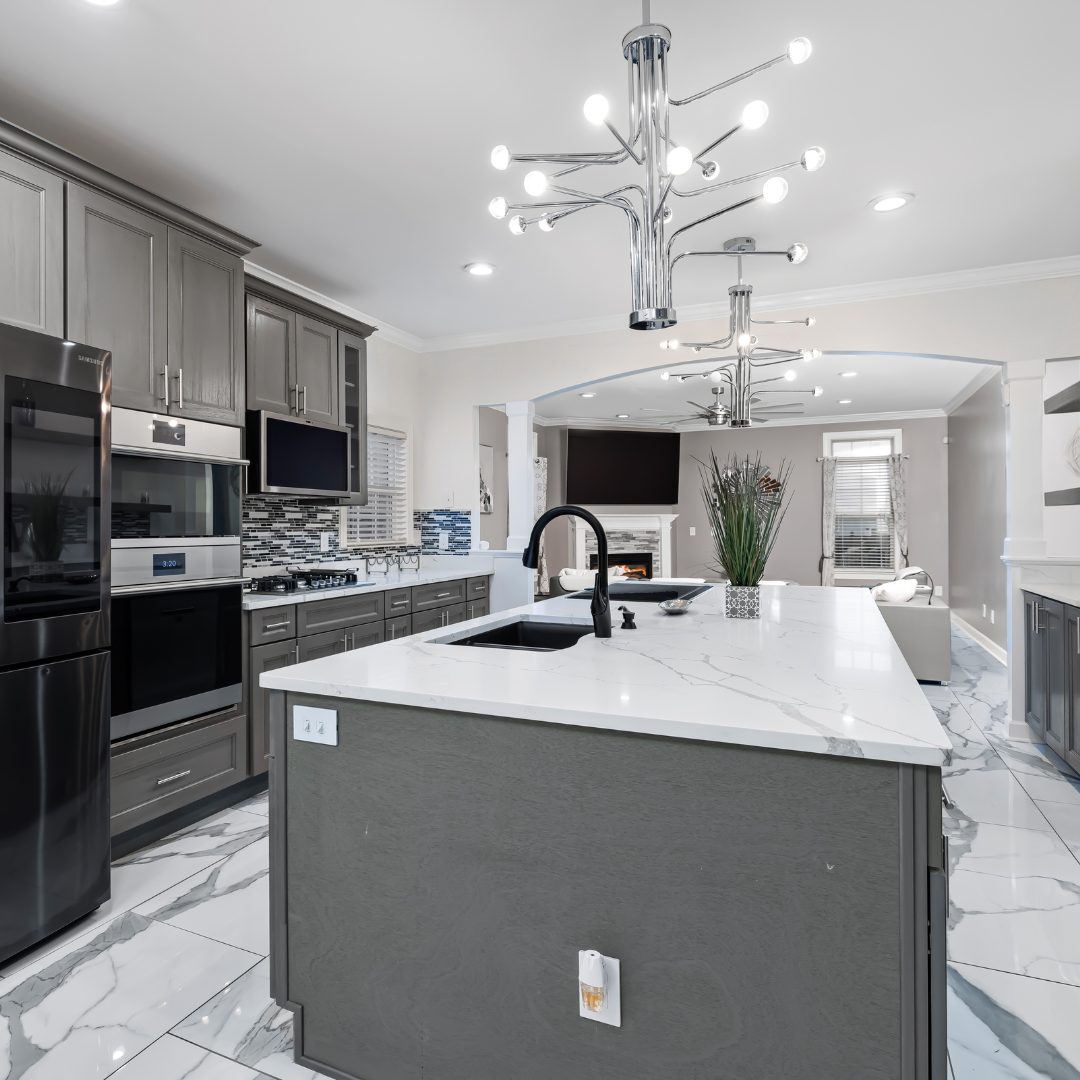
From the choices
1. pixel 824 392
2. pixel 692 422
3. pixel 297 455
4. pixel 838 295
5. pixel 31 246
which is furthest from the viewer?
pixel 692 422

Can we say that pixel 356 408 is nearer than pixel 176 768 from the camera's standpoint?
No

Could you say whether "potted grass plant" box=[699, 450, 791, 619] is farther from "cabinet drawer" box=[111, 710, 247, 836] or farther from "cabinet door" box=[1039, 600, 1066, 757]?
"cabinet drawer" box=[111, 710, 247, 836]

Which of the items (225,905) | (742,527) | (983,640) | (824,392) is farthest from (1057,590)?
(824,392)

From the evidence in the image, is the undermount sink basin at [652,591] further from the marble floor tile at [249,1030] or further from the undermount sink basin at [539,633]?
the marble floor tile at [249,1030]

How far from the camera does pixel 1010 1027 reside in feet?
5.54

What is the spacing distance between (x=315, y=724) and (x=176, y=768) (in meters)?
1.65

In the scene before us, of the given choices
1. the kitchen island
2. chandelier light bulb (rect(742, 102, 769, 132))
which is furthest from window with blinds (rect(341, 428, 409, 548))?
chandelier light bulb (rect(742, 102, 769, 132))

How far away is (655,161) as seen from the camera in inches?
70.4

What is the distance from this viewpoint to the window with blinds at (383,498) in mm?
4789

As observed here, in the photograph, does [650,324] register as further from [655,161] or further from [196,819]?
[196,819]

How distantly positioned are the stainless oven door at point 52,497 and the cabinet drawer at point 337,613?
1.21 metres

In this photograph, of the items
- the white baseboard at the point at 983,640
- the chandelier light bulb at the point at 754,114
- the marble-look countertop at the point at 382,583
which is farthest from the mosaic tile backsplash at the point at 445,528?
the white baseboard at the point at 983,640

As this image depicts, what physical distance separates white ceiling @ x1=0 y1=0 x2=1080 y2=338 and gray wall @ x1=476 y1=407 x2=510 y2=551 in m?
3.92

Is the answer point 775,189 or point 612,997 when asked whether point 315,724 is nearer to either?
point 612,997
